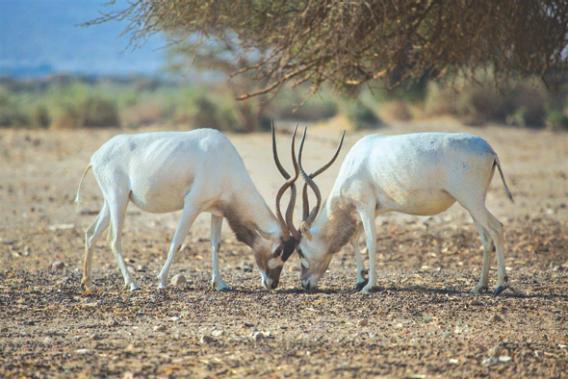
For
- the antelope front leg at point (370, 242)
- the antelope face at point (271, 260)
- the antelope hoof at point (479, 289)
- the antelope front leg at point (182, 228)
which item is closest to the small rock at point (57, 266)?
the antelope front leg at point (182, 228)

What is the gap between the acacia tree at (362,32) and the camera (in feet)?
36.1

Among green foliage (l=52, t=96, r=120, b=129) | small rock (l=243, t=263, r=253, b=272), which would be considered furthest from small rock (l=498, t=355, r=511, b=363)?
A: green foliage (l=52, t=96, r=120, b=129)

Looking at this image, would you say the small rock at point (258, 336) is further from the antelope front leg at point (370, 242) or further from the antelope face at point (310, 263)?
the antelope face at point (310, 263)

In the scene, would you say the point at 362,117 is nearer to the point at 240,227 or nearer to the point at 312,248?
the point at 312,248

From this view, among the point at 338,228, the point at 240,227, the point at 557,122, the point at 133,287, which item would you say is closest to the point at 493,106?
the point at 557,122

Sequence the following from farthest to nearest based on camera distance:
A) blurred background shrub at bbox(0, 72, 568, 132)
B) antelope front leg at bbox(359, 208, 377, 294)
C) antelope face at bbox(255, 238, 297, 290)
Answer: blurred background shrub at bbox(0, 72, 568, 132) < antelope face at bbox(255, 238, 297, 290) < antelope front leg at bbox(359, 208, 377, 294)

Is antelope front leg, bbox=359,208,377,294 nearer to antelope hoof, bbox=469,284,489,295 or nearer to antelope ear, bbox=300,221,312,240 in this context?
antelope ear, bbox=300,221,312,240

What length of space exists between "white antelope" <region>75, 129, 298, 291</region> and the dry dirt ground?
0.42 meters

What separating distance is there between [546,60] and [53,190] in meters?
10.4

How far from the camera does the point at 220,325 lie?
8234 mm

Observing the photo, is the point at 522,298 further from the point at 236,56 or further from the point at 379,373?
the point at 236,56

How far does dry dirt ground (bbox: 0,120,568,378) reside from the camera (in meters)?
6.91

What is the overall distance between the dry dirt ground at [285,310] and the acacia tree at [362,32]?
235 cm

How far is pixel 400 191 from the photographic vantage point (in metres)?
9.73
